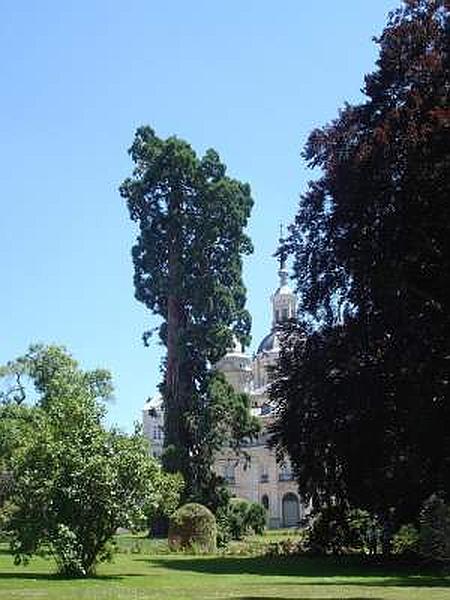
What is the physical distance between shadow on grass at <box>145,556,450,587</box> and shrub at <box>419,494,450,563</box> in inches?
26.4

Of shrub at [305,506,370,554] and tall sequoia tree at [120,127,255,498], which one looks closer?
shrub at [305,506,370,554]

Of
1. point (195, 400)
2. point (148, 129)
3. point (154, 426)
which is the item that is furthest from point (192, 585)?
point (154, 426)

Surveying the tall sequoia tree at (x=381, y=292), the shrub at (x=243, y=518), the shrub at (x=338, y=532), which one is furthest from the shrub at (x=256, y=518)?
the tall sequoia tree at (x=381, y=292)

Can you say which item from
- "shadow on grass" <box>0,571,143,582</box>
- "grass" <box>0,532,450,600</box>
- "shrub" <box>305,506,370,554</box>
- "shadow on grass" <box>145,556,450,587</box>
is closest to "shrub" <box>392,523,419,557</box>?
"shadow on grass" <box>145,556,450,587</box>

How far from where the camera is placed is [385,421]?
85.8ft

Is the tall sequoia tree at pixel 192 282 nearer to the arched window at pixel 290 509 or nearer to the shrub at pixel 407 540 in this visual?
the shrub at pixel 407 540

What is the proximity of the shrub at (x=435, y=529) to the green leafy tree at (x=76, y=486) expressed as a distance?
8594 mm

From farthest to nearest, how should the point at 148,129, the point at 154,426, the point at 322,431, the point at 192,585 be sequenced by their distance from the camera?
the point at 154,426
the point at 148,129
the point at 322,431
the point at 192,585

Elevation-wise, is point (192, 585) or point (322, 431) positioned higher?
point (322, 431)

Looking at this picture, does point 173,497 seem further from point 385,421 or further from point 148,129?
point 148,129

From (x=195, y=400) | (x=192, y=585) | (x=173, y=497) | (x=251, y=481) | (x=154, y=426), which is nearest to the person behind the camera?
(x=192, y=585)

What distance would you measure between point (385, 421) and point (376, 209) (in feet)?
20.6

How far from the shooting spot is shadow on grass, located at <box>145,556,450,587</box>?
74.6 ft

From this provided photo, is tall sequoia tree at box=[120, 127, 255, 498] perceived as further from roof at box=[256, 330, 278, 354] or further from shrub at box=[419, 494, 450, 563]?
roof at box=[256, 330, 278, 354]
